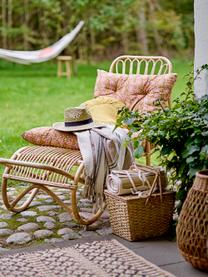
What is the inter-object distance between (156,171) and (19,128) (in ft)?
10.5

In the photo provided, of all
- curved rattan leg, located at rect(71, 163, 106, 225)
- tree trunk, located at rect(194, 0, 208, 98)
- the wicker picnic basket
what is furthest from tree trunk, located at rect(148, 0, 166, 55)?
the wicker picnic basket

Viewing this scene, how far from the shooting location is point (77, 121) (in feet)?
11.5

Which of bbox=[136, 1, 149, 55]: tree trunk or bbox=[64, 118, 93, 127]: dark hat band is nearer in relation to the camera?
bbox=[64, 118, 93, 127]: dark hat band

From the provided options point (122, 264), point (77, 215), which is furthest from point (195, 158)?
point (77, 215)

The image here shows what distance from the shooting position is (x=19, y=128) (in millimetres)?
6117

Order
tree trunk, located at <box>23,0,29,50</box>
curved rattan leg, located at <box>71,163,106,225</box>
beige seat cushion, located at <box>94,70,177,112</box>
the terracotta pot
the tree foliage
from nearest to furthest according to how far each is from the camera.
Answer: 1. the terracotta pot
2. curved rattan leg, located at <box>71,163,106,225</box>
3. beige seat cushion, located at <box>94,70,177,112</box>
4. the tree foliage
5. tree trunk, located at <box>23,0,29,50</box>

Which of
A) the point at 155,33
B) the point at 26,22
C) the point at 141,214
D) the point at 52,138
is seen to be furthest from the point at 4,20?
the point at 141,214

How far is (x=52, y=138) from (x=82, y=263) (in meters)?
1.01

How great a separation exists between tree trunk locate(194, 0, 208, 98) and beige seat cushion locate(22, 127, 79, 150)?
0.79 meters

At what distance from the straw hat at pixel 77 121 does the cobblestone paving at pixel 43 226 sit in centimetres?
49

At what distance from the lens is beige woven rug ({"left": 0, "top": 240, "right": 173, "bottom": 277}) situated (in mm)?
2611

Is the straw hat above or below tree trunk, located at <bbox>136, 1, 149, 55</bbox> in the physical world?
below

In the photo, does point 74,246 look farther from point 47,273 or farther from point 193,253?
point 193,253

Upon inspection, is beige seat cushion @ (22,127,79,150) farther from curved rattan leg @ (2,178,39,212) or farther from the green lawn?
the green lawn
